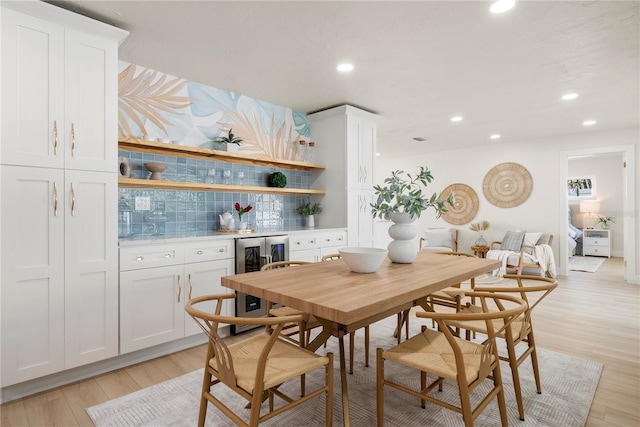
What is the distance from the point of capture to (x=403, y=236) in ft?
7.82

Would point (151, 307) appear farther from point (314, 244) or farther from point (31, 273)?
point (314, 244)

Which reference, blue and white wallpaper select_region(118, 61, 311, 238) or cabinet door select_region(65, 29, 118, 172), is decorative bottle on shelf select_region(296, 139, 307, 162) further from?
A: cabinet door select_region(65, 29, 118, 172)

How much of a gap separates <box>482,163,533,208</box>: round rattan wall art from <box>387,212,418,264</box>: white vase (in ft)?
17.1

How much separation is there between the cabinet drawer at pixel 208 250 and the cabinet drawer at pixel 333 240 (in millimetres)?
1196

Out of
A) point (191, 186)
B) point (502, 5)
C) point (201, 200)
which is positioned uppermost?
point (502, 5)

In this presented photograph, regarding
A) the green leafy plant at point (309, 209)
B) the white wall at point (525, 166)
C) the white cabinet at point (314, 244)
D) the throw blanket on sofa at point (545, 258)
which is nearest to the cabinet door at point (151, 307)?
the white cabinet at point (314, 244)

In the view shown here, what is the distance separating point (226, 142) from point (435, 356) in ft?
9.69

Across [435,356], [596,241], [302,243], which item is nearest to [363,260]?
[435,356]

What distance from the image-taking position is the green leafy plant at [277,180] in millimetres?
4074

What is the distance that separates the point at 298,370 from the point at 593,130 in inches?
262

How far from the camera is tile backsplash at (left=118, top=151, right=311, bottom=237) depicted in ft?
10.4

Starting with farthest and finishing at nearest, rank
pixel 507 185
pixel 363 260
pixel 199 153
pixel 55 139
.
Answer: pixel 507 185
pixel 199 153
pixel 55 139
pixel 363 260

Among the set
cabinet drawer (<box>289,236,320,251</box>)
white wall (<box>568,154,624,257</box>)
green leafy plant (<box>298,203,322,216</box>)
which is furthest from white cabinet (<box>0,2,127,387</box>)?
white wall (<box>568,154,624,257</box>)

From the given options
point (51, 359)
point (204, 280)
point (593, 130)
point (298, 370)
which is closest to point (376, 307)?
point (298, 370)
